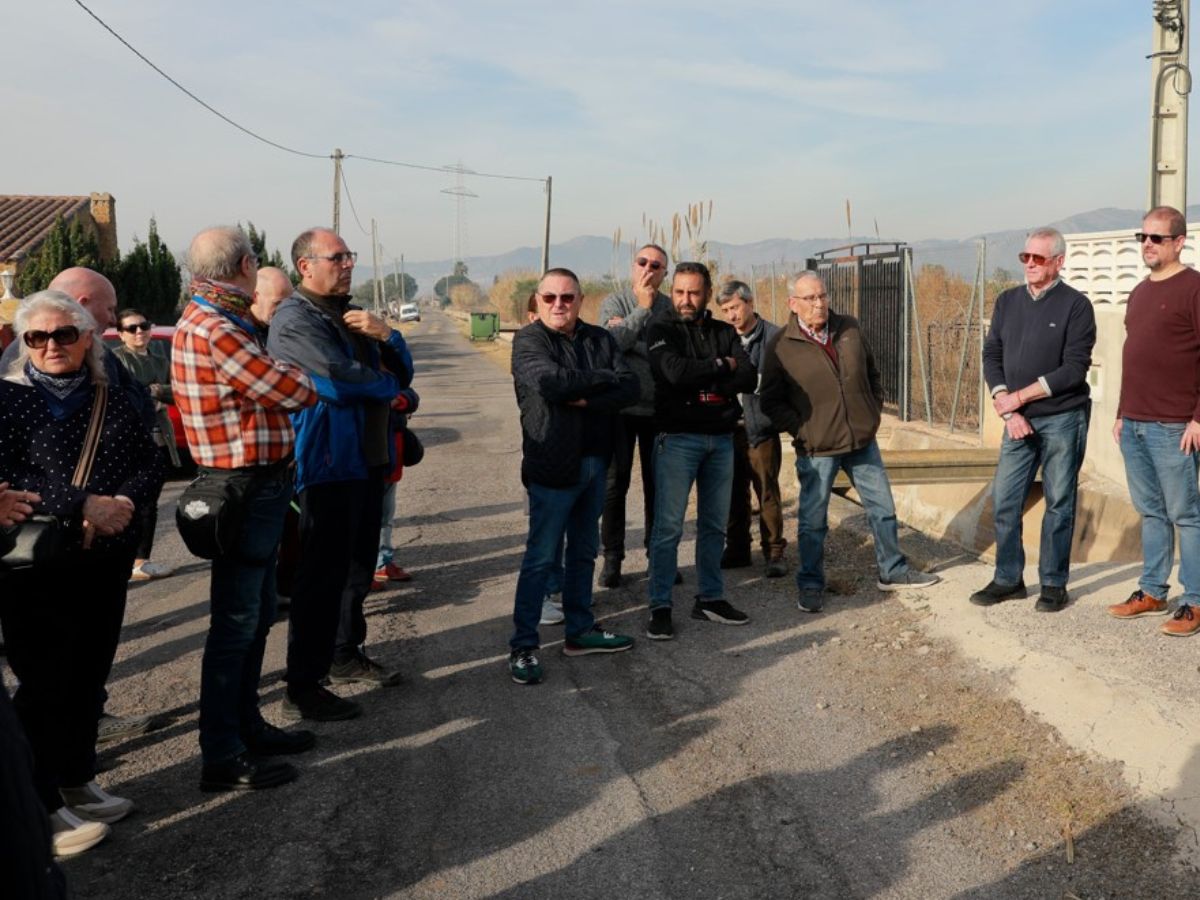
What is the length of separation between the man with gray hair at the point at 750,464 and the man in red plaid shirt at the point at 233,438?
374 centimetres

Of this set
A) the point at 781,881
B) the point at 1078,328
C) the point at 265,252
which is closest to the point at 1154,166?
the point at 1078,328

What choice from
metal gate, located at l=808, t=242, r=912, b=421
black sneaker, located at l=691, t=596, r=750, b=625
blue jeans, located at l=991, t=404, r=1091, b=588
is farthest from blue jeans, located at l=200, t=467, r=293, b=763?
metal gate, located at l=808, t=242, r=912, b=421

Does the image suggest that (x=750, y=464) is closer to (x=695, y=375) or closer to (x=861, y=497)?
(x=861, y=497)

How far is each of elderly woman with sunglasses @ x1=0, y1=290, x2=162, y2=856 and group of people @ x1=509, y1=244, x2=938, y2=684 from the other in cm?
195

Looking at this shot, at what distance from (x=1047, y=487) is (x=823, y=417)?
49.3 inches

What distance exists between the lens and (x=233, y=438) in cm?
414

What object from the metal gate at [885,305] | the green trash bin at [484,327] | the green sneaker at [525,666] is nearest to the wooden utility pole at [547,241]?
the green trash bin at [484,327]

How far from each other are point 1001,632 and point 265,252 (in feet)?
119

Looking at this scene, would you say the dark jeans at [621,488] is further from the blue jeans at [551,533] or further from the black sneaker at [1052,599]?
the black sneaker at [1052,599]

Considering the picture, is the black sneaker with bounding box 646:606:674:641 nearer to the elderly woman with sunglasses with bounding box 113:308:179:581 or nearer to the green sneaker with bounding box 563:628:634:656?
the green sneaker with bounding box 563:628:634:656

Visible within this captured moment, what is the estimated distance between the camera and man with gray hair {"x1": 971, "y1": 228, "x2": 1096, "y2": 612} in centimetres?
585

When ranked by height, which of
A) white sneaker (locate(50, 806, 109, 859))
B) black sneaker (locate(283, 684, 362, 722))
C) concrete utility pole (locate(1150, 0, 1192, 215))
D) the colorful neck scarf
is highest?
concrete utility pole (locate(1150, 0, 1192, 215))

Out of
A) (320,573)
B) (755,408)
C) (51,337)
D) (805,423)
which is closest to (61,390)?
(51,337)

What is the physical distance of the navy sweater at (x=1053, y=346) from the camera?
583 centimetres
